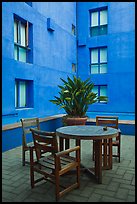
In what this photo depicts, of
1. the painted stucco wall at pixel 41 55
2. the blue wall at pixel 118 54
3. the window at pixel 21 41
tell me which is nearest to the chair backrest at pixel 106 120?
the painted stucco wall at pixel 41 55

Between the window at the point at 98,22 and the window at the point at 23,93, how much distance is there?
5.53 meters

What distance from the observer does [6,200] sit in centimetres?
232

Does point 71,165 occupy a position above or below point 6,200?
above

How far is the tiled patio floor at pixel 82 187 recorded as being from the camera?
7.73ft

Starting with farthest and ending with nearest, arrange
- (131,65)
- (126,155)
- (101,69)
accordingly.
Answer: (101,69) → (131,65) → (126,155)

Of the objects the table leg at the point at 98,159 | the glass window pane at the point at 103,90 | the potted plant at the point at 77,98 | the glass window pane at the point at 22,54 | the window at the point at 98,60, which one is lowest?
the table leg at the point at 98,159

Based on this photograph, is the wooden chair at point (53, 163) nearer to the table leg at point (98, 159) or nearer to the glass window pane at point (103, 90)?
the table leg at point (98, 159)

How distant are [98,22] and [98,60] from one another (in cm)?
207

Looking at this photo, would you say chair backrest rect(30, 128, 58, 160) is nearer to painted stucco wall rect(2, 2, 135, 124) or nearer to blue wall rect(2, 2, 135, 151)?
blue wall rect(2, 2, 135, 151)

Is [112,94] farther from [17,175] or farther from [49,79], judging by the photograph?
[17,175]

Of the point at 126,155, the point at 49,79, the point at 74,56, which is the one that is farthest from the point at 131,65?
the point at 126,155

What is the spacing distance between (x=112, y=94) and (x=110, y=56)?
2.01 m

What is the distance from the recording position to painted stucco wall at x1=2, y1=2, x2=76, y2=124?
620 cm

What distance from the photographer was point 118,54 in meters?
10.3
